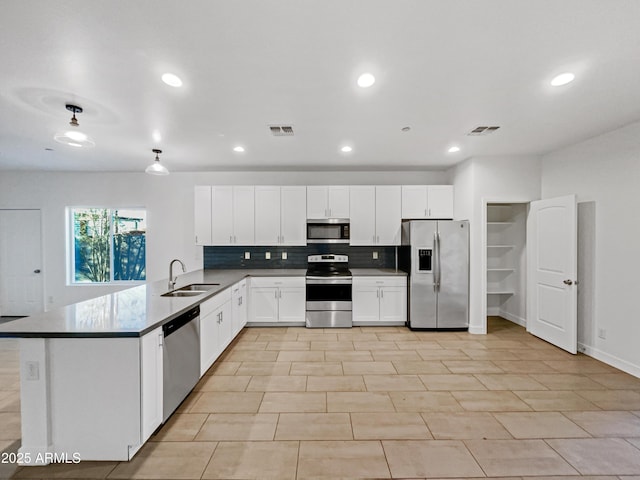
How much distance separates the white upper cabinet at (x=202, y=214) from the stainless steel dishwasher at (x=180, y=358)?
7.96 feet

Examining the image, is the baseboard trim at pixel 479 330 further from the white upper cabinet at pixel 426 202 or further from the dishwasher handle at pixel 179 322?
the dishwasher handle at pixel 179 322

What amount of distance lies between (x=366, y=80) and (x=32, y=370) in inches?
119

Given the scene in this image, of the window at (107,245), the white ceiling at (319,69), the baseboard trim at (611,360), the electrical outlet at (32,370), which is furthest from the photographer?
the window at (107,245)

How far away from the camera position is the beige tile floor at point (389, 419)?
188cm

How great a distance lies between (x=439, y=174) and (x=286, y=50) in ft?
13.6

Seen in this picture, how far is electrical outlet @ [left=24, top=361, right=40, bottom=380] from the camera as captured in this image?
73.2 inches

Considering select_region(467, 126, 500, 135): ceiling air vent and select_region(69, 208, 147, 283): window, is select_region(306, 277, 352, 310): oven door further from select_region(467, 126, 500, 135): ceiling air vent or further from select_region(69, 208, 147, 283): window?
select_region(69, 208, 147, 283): window

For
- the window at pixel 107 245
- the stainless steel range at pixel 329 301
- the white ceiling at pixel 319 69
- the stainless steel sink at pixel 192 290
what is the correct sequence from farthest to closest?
the window at pixel 107 245
the stainless steel range at pixel 329 301
the stainless steel sink at pixel 192 290
the white ceiling at pixel 319 69

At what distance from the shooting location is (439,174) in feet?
17.4

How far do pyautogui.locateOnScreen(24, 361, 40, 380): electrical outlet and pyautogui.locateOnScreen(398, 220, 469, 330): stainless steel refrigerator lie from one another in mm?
4224

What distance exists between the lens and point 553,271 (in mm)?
3914

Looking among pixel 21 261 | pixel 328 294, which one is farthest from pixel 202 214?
pixel 21 261

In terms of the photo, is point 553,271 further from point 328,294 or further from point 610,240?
point 328,294

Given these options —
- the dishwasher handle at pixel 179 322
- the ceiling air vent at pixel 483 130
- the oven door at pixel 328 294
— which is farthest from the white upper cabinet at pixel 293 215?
the ceiling air vent at pixel 483 130
